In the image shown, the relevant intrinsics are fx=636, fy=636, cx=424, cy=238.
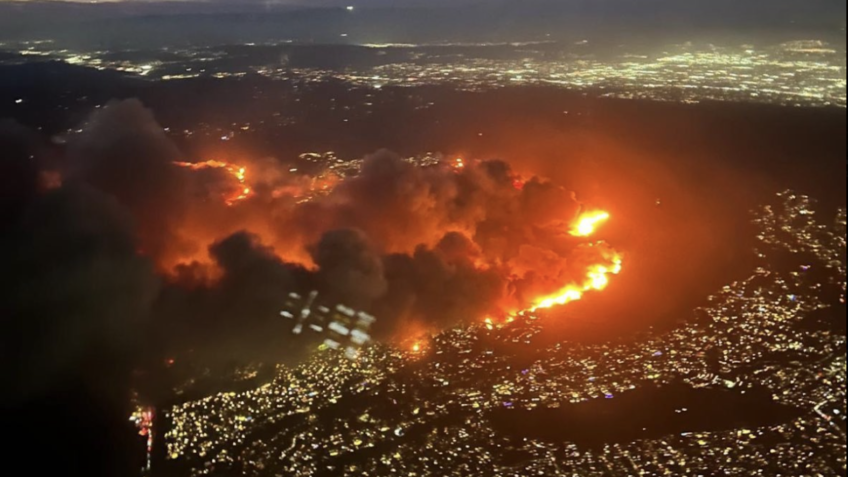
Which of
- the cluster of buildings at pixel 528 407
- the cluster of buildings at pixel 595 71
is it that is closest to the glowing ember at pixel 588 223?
the cluster of buildings at pixel 528 407

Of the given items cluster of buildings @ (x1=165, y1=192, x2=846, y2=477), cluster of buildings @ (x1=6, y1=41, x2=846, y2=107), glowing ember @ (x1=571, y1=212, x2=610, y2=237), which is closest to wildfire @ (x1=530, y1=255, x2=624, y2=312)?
cluster of buildings @ (x1=165, y1=192, x2=846, y2=477)

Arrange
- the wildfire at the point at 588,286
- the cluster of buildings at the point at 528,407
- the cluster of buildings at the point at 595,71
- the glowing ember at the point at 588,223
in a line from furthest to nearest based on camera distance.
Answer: the cluster of buildings at the point at 595,71 < the glowing ember at the point at 588,223 < the wildfire at the point at 588,286 < the cluster of buildings at the point at 528,407

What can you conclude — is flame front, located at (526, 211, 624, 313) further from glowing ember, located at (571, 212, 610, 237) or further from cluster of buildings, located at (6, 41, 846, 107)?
cluster of buildings, located at (6, 41, 846, 107)

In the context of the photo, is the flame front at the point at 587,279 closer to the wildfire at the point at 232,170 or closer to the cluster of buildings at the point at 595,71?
the wildfire at the point at 232,170

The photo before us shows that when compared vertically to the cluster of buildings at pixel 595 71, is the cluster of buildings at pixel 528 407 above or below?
below

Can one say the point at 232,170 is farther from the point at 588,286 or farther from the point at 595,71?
the point at 595,71

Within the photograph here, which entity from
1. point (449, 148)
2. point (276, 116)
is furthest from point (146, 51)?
point (449, 148)

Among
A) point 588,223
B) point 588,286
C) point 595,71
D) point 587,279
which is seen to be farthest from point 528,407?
point 595,71

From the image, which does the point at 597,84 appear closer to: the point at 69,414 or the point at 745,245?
the point at 745,245
